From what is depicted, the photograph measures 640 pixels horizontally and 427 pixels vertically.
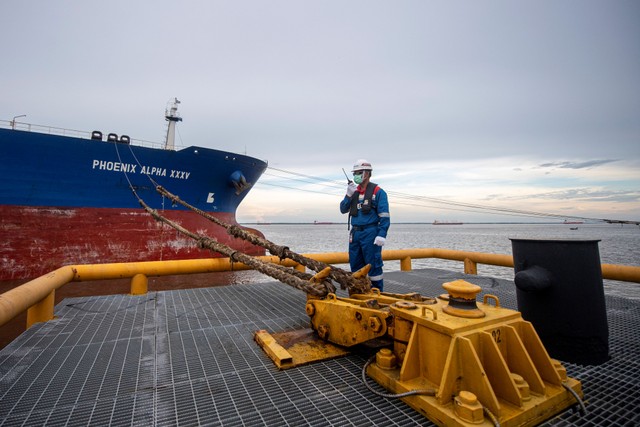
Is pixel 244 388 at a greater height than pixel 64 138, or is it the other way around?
pixel 64 138

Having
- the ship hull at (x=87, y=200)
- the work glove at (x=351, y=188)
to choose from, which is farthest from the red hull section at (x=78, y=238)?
the work glove at (x=351, y=188)

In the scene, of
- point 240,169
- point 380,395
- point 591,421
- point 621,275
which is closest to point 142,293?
point 380,395

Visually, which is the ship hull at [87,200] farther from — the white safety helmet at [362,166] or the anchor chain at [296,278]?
the white safety helmet at [362,166]

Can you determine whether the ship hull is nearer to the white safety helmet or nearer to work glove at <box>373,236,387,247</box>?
the white safety helmet

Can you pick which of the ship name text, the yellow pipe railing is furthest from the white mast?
the yellow pipe railing

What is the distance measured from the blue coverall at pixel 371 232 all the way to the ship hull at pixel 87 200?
977 centimetres

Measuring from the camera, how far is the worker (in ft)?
12.5

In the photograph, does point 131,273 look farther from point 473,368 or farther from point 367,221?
point 473,368

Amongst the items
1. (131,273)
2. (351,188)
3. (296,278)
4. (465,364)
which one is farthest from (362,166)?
(131,273)

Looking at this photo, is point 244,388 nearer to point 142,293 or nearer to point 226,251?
point 226,251

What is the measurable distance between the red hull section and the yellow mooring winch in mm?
11379

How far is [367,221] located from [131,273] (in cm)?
308

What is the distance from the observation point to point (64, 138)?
32.0 ft

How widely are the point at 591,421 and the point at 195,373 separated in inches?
88.8
